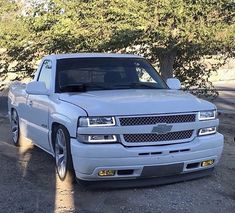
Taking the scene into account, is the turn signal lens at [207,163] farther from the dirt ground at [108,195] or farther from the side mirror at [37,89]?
the side mirror at [37,89]

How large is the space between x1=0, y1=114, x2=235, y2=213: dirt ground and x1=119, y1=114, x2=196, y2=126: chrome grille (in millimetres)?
801

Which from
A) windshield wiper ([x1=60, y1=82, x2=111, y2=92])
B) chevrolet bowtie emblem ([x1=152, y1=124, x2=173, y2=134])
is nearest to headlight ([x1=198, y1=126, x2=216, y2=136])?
chevrolet bowtie emblem ([x1=152, y1=124, x2=173, y2=134])

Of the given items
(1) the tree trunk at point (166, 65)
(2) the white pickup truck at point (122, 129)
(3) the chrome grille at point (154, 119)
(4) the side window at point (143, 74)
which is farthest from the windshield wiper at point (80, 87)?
(1) the tree trunk at point (166, 65)

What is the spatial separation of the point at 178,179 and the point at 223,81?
2699cm

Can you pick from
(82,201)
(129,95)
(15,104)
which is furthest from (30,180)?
(15,104)

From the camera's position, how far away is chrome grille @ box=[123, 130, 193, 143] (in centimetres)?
596

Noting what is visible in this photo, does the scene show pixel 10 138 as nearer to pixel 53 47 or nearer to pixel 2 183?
pixel 53 47

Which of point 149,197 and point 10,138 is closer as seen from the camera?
point 149,197

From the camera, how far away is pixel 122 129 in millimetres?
5891

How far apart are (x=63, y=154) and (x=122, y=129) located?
1007 mm

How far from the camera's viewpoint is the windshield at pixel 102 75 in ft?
23.4

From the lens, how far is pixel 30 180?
680 cm

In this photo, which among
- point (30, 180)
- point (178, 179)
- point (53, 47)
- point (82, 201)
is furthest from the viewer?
point (53, 47)

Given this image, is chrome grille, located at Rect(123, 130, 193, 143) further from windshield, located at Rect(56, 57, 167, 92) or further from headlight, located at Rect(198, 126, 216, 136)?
windshield, located at Rect(56, 57, 167, 92)
